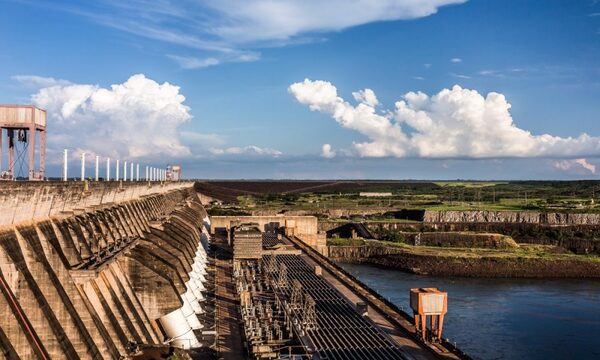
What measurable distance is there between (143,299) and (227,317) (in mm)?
7535

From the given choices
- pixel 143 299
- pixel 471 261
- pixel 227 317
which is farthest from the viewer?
pixel 471 261

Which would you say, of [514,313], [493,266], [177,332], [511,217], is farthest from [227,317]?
[511,217]

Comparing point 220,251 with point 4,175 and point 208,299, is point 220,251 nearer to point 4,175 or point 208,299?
point 208,299

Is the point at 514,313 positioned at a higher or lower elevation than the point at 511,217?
lower

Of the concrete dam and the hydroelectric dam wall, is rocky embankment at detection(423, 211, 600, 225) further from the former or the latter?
the hydroelectric dam wall

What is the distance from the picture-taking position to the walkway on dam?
2697cm

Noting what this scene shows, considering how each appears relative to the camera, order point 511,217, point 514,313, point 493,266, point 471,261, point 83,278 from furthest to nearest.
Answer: point 511,217, point 471,261, point 493,266, point 514,313, point 83,278

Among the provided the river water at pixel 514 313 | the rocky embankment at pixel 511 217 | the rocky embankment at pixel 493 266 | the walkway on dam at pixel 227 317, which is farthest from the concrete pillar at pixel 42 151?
the rocky embankment at pixel 511 217

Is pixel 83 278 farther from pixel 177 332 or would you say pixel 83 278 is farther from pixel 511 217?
pixel 511 217

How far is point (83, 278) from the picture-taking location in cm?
1958

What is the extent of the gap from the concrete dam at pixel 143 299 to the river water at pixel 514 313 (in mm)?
10022

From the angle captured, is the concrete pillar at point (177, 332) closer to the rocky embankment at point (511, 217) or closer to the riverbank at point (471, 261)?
the riverbank at point (471, 261)

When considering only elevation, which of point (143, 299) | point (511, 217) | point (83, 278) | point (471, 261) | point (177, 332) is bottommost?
point (471, 261)

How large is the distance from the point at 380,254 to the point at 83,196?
6776 cm
